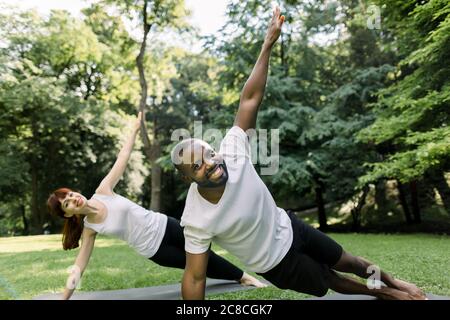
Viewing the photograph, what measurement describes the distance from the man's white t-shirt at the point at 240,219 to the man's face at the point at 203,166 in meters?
0.06

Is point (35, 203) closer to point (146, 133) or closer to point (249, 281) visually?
point (146, 133)

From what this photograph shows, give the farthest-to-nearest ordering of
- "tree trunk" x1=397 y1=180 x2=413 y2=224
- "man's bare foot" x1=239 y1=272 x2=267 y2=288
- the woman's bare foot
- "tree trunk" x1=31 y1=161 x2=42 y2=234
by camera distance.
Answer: "tree trunk" x1=31 y1=161 x2=42 y2=234
"tree trunk" x1=397 y1=180 x2=413 y2=224
"man's bare foot" x1=239 y1=272 x2=267 y2=288
the woman's bare foot

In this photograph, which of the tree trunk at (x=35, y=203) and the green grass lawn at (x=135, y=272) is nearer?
the green grass lawn at (x=135, y=272)

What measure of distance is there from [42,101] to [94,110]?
1.78 meters

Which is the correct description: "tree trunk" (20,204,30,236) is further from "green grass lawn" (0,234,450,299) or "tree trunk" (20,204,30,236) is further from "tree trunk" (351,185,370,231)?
"tree trunk" (351,185,370,231)

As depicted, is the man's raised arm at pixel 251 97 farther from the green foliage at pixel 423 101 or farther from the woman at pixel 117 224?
the green foliage at pixel 423 101

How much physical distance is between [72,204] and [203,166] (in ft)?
3.42

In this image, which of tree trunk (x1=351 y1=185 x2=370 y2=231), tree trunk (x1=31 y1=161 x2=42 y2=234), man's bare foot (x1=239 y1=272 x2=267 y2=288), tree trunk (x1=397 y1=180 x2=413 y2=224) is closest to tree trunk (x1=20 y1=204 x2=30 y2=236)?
tree trunk (x1=31 y1=161 x2=42 y2=234)

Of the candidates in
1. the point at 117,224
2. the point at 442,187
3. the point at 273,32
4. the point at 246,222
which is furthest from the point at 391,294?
the point at 442,187

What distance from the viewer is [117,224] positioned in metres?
2.68

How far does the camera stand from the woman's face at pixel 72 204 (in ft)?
7.70

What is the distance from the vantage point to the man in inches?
69.3

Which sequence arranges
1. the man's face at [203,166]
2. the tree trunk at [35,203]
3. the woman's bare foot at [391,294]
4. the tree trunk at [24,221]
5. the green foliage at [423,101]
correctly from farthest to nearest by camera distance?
the tree trunk at [24,221]
the tree trunk at [35,203]
the green foliage at [423,101]
the woman's bare foot at [391,294]
the man's face at [203,166]

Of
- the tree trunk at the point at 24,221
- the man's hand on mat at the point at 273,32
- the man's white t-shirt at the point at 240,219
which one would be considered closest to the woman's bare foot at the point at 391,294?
the man's white t-shirt at the point at 240,219
